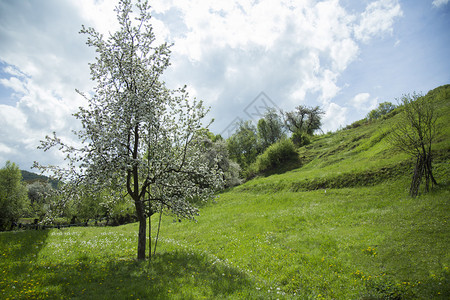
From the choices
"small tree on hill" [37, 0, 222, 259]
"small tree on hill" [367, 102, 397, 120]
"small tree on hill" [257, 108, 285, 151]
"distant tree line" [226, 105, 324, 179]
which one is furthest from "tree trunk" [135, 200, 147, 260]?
"small tree on hill" [367, 102, 397, 120]

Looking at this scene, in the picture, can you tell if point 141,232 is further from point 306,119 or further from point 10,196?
point 306,119

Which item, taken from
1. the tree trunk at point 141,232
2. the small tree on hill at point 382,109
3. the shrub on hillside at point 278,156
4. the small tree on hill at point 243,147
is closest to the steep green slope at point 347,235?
the tree trunk at point 141,232

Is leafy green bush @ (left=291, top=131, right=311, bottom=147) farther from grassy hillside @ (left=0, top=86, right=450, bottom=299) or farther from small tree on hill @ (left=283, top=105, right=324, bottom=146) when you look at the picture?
grassy hillside @ (left=0, top=86, right=450, bottom=299)

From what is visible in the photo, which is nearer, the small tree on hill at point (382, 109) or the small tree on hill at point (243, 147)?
the small tree on hill at point (243, 147)

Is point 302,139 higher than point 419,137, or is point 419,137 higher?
point 302,139

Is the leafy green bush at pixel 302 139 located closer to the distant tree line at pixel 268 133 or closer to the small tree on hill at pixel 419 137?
the distant tree line at pixel 268 133

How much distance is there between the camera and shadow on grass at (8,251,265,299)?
8305mm

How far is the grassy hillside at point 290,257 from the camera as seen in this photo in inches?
352

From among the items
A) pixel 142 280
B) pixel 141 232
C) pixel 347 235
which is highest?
pixel 141 232

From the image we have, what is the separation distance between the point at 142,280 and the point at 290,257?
890cm

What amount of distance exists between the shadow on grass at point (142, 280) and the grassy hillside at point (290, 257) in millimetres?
47

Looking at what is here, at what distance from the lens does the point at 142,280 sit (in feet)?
31.8

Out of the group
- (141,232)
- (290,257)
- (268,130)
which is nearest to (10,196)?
(141,232)

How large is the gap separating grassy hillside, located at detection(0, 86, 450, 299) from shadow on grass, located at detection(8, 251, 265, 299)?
47mm
